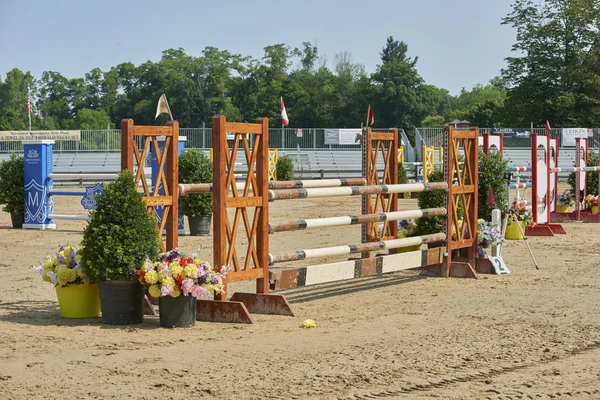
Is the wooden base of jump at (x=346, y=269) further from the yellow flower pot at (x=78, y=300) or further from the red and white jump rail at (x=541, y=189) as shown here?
the red and white jump rail at (x=541, y=189)

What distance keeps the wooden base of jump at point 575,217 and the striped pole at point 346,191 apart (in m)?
10.4

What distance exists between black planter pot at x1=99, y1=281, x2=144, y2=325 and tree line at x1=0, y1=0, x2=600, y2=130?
4949cm

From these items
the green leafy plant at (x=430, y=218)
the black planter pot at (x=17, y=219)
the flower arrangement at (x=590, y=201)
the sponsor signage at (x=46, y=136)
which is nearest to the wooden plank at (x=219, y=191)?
the green leafy plant at (x=430, y=218)

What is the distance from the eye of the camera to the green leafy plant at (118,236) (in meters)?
7.21

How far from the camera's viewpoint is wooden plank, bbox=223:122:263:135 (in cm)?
772

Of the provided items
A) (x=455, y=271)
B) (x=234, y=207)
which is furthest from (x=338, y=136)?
(x=234, y=207)

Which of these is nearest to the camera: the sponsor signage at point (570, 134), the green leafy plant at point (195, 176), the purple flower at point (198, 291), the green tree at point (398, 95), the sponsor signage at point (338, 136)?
the purple flower at point (198, 291)

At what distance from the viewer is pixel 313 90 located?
72.1 m

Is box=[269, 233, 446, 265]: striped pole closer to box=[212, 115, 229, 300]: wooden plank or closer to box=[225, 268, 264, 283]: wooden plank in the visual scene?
box=[225, 268, 264, 283]: wooden plank

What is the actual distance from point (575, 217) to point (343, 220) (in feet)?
41.2

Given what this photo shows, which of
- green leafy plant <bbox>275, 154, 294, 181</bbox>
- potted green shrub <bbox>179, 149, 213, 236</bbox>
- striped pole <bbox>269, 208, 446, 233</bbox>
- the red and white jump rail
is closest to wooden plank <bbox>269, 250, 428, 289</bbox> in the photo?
striped pole <bbox>269, 208, 446, 233</bbox>

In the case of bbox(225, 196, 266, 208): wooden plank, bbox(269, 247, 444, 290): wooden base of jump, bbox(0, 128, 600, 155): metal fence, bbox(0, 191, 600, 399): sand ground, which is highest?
bbox(0, 128, 600, 155): metal fence

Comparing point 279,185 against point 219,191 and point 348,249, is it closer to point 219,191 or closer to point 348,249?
point 348,249

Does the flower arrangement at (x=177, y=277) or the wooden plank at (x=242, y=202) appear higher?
the wooden plank at (x=242, y=202)
